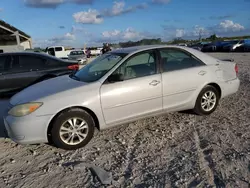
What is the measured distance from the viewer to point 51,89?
4.29 meters

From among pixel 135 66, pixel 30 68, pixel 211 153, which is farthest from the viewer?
pixel 30 68

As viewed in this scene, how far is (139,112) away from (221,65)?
7.21ft

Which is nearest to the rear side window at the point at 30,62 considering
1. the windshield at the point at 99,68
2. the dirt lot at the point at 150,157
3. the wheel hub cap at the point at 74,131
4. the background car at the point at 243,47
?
the windshield at the point at 99,68

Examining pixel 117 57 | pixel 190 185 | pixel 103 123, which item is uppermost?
pixel 117 57

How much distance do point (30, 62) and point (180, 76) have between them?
4621mm

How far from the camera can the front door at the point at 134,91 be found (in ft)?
13.8

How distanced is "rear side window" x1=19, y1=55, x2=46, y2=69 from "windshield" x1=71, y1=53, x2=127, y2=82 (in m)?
2.91

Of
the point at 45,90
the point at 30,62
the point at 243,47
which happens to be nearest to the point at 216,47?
the point at 243,47

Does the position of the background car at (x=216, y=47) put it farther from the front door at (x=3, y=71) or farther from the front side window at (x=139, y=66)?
Answer: the front side window at (x=139, y=66)

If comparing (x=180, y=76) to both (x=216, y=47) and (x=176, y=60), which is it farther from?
(x=216, y=47)

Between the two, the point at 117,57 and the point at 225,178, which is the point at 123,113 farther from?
the point at 225,178

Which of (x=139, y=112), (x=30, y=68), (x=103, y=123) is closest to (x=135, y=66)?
(x=139, y=112)

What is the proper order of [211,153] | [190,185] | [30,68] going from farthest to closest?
1. [30,68]
2. [211,153]
3. [190,185]

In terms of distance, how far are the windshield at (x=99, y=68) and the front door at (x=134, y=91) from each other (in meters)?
0.21
